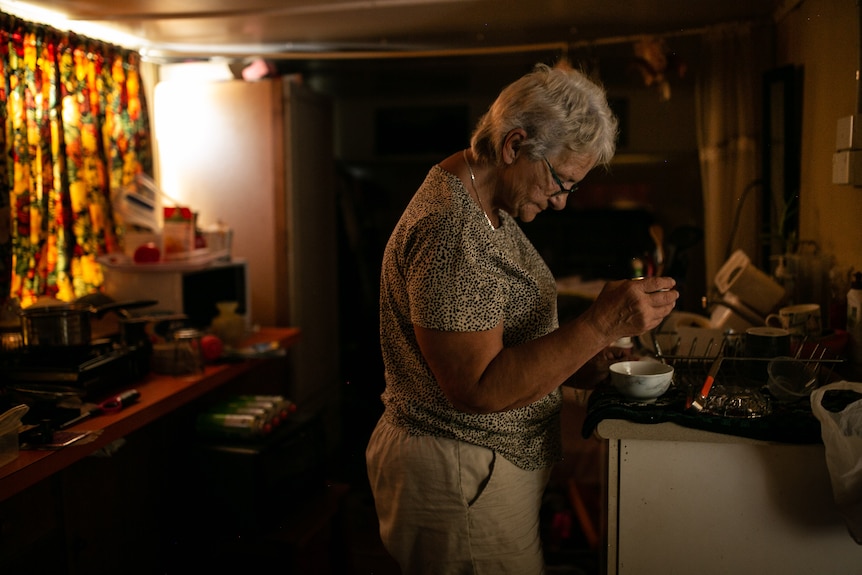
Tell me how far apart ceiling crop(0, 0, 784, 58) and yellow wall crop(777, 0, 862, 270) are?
1.21ft

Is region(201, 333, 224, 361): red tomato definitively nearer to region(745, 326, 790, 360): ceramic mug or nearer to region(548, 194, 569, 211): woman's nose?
region(548, 194, 569, 211): woman's nose

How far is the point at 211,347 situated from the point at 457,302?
167 cm

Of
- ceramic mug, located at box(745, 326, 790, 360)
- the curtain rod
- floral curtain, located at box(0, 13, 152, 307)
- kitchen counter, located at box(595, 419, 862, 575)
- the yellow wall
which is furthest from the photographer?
the curtain rod

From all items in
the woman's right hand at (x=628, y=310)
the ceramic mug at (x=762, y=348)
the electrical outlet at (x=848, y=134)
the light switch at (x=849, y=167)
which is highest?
the electrical outlet at (x=848, y=134)

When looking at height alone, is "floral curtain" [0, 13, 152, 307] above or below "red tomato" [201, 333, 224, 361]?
above

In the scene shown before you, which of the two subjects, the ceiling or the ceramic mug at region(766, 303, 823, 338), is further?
the ceiling

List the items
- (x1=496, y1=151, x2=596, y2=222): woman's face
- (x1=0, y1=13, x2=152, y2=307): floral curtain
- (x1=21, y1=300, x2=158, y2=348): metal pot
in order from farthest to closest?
(x1=0, y1=13, x2=152, y2=307): floral curtain → (x1=21, y1=300, x2=158, y2=348): metal pot → (x1=496, y1=151, x2=596, y2=222): woman's face

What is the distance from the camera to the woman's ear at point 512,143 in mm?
1306

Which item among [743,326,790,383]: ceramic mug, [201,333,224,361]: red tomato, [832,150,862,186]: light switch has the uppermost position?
[832,150,862,186]: light switch

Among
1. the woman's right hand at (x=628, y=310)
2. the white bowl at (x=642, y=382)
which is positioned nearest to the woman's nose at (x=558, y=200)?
the woman's right hand at (x=628, y=310)

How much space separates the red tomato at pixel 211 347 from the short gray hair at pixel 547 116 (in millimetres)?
1642

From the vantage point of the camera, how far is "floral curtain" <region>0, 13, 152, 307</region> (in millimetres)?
2479

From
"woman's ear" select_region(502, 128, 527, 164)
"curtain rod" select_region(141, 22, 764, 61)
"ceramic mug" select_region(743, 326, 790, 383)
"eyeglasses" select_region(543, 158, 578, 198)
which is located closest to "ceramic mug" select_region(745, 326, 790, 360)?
"ceramic mug" select_region(743, 326, 790, 383)

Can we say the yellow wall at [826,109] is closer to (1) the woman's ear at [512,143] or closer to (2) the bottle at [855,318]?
(2) the bottle at [855,318]
